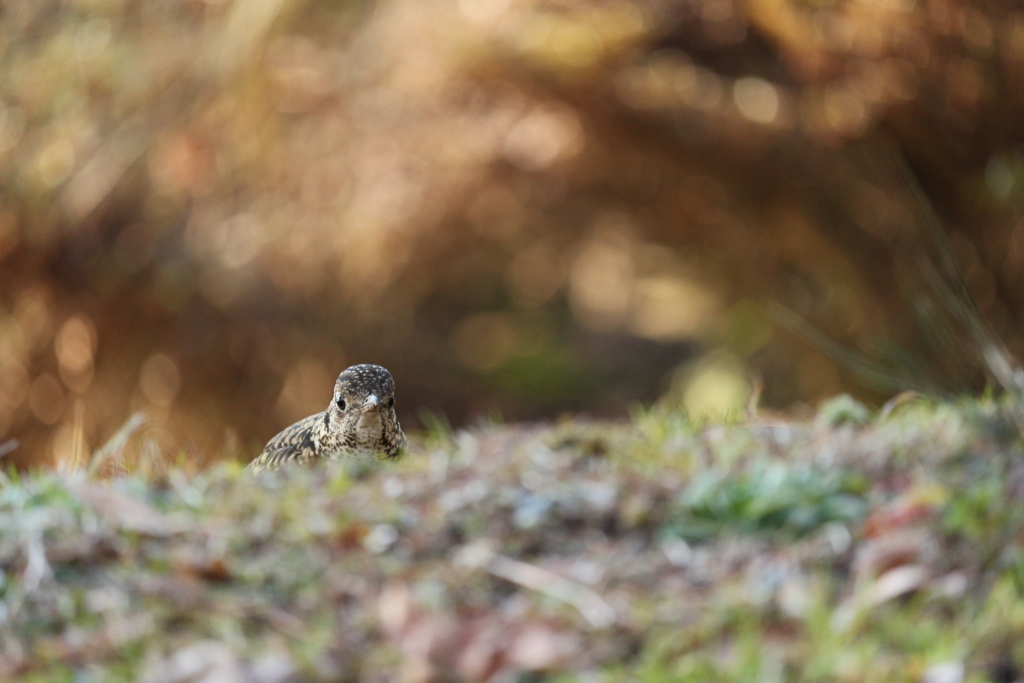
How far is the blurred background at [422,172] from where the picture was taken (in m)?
7.89

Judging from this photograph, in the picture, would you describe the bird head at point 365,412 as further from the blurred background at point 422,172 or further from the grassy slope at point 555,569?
the blurred background at point 422,172

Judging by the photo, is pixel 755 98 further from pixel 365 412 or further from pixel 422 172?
pixel 365 412

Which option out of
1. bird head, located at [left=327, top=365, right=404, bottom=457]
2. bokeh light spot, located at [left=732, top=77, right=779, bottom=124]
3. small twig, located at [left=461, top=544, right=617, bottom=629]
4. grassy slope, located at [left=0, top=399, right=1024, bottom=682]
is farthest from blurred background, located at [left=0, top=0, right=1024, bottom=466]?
small twig, located at [left=461, top=544, right=617, bottom=629]

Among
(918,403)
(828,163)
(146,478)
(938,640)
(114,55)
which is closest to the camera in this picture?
(938,640)

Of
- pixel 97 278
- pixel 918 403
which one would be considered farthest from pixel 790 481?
pixel 97 278

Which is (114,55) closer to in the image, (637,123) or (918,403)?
(637,123)

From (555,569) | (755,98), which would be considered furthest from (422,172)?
(555,569)

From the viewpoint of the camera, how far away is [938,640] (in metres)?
2.00

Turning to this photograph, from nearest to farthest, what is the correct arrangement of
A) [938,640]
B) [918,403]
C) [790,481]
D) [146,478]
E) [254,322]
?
[938,640], [790,481], [146,478], [918,403], [254,322]

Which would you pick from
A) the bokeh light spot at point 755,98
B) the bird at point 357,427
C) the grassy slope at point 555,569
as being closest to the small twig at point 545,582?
the grassy slope at point 555,569

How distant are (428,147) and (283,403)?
9.29ft

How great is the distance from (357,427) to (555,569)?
1.63 metres

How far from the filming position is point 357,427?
3.80m

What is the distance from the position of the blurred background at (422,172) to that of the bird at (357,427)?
12.5 feet
